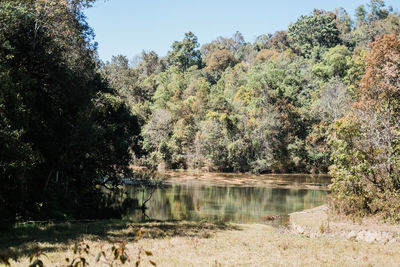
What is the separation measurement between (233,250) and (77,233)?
5952 millimetres

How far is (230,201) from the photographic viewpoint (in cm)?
3378

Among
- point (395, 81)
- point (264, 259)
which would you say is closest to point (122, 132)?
point (395, 81)

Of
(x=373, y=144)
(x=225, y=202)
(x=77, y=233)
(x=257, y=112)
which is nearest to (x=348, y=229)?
(x=373, y=144)

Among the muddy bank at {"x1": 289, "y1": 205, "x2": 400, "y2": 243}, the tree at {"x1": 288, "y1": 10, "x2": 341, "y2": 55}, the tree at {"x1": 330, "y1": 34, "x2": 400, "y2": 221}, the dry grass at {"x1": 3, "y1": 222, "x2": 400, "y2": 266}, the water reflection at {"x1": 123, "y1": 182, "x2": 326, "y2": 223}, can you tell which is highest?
the tree at {"x1": 288, "y1": 10, "x2": 341, "y2": 55}

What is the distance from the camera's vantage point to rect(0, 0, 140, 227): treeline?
574 inches

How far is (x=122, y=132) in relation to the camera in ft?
101

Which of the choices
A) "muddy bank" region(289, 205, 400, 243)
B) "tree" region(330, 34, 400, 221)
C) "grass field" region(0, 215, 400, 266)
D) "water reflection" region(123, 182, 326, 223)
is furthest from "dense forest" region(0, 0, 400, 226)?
"water reflection" region(123, 182, 326, 223)

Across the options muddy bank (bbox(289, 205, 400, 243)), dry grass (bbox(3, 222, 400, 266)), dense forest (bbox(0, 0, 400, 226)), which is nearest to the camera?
dry grass (bbox(3, 222, 400, 266))

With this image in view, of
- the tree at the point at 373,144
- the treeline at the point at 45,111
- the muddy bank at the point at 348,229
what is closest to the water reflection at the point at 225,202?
the muddy bank at the point at 348,229

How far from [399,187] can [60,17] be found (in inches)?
753

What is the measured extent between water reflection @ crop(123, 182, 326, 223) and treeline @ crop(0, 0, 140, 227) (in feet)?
18.4

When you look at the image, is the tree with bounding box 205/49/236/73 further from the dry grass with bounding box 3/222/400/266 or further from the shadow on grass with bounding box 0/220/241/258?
the dry grass with bounding box 3/222/400/266

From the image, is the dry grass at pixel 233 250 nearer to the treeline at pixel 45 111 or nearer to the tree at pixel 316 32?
the treeline at pixel 45 111

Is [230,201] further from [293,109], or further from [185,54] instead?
[185,54]
